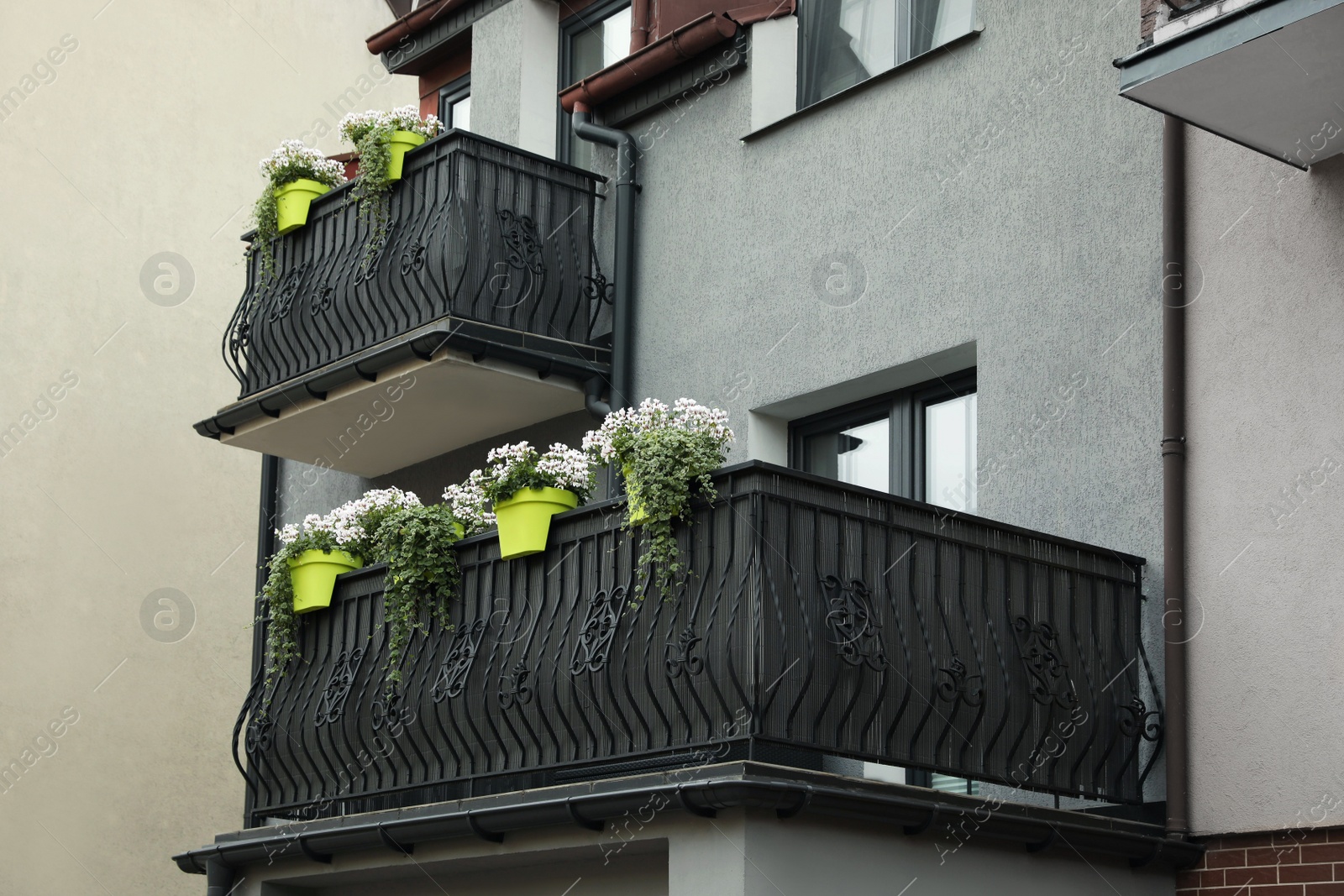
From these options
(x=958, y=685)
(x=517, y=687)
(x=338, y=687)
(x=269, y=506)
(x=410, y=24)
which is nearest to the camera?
(x=958, y=685)

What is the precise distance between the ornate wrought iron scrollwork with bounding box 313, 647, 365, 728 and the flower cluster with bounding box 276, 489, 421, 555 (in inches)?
25.5

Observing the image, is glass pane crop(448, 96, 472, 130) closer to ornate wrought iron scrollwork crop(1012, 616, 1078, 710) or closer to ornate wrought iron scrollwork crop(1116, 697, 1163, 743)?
ornate wrought iron scrollwork crop(1012, 616, 1078, 710)

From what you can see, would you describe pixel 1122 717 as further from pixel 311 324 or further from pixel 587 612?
pixel 311 324

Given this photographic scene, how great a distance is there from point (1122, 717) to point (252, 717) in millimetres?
4980

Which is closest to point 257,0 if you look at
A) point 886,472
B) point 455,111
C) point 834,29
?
point 455,111

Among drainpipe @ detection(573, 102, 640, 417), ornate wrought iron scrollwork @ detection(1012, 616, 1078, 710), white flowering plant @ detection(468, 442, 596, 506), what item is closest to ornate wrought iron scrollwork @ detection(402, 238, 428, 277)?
drainpipe @ detection(573, 102, 640, 417)

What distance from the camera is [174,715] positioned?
16.1 m

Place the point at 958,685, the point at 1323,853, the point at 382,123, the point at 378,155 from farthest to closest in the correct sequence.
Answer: the point at 382,123, the point at 378,155, the point at 958,685, the point at 1323,853

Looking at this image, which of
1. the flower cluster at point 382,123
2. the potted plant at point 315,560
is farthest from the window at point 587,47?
the potted plant at point 315,560

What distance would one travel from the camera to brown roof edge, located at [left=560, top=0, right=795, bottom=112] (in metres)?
10.5

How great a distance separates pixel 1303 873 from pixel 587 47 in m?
8.02

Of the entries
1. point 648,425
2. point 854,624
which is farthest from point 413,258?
point 854,624

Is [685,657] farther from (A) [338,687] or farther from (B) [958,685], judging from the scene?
(A) [338,687]

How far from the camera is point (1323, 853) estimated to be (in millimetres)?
6965
